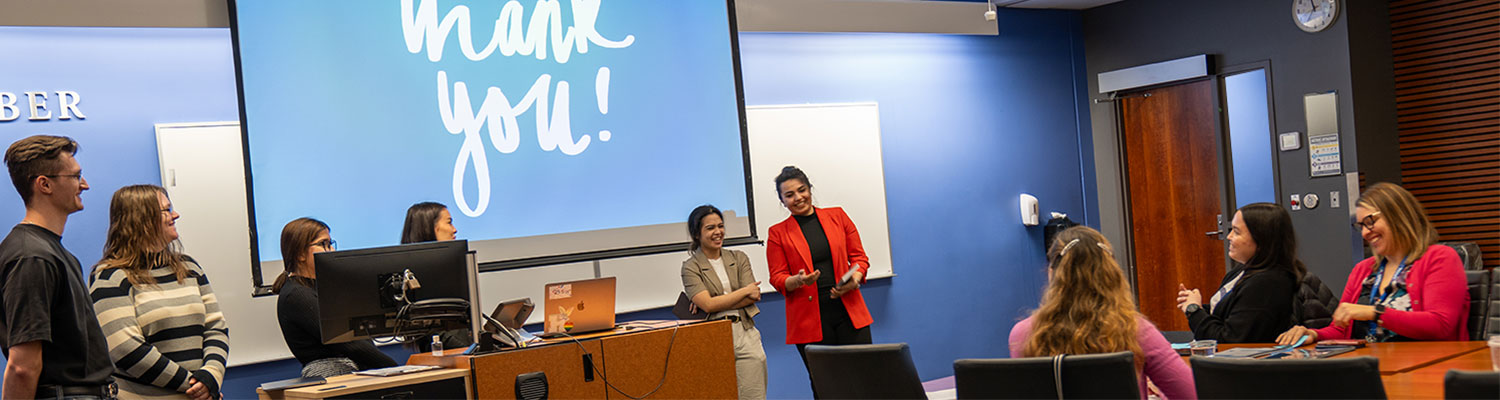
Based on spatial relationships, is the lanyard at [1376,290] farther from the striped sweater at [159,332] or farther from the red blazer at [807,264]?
the striped sweater at [159,332]

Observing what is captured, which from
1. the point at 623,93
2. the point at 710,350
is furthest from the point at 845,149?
the point at 710,350

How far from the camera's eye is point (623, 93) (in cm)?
559

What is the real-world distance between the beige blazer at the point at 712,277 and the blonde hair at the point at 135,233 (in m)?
2.23

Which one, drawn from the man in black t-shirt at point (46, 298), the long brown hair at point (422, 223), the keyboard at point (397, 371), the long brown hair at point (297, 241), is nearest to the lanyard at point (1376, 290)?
the keyboard at point (397, 371)

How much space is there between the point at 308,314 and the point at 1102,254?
110 inches

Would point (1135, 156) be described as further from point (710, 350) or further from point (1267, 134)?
point (710, 350)

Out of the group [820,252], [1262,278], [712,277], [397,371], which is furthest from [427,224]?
[1262,278]

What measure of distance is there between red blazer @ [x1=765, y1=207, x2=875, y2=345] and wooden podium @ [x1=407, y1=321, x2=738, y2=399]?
0.63m

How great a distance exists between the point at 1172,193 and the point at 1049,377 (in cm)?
565

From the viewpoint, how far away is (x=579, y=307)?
4312 millimetres

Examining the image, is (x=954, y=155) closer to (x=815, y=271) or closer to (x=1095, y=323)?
(x=815, y=271)

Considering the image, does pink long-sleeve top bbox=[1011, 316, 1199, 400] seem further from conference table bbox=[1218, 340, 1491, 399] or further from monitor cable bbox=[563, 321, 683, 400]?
monitor cable bbox=[563, 321, 683, 400]

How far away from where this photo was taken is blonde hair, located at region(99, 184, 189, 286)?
3.61 metres

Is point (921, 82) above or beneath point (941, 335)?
above
